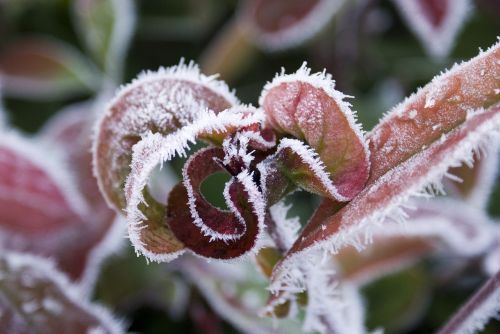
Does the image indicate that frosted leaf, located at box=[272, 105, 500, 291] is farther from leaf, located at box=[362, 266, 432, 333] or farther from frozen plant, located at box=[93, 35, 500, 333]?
leaf, located at box=[362, 266, 432, 333]

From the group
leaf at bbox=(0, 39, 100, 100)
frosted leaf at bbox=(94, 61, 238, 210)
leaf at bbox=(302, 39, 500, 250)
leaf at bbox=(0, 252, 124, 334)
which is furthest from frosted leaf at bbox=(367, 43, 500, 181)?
leaf at bbox=(0, 39, 100, 100)

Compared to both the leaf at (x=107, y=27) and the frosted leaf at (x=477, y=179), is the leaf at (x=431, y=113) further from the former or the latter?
the leaf at (x=107, y=27)

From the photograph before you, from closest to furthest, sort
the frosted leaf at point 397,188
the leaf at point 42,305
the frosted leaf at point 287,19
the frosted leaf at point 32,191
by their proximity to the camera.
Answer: the frosted leaf at point 397,188 < the leaf at point 42,305 < the frosted leaf at point 32,191 < the frosted leaf at point 287,19

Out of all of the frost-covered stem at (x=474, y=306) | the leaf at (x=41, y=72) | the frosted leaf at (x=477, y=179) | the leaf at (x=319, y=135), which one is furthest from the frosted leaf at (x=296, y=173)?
the leaf at (x=41, y=72)

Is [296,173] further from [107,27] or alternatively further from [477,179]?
[107,27]

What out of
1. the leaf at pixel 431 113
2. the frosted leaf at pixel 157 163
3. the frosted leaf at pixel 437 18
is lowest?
the leaf at pixel 431 113

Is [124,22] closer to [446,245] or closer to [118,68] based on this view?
[118,68]
